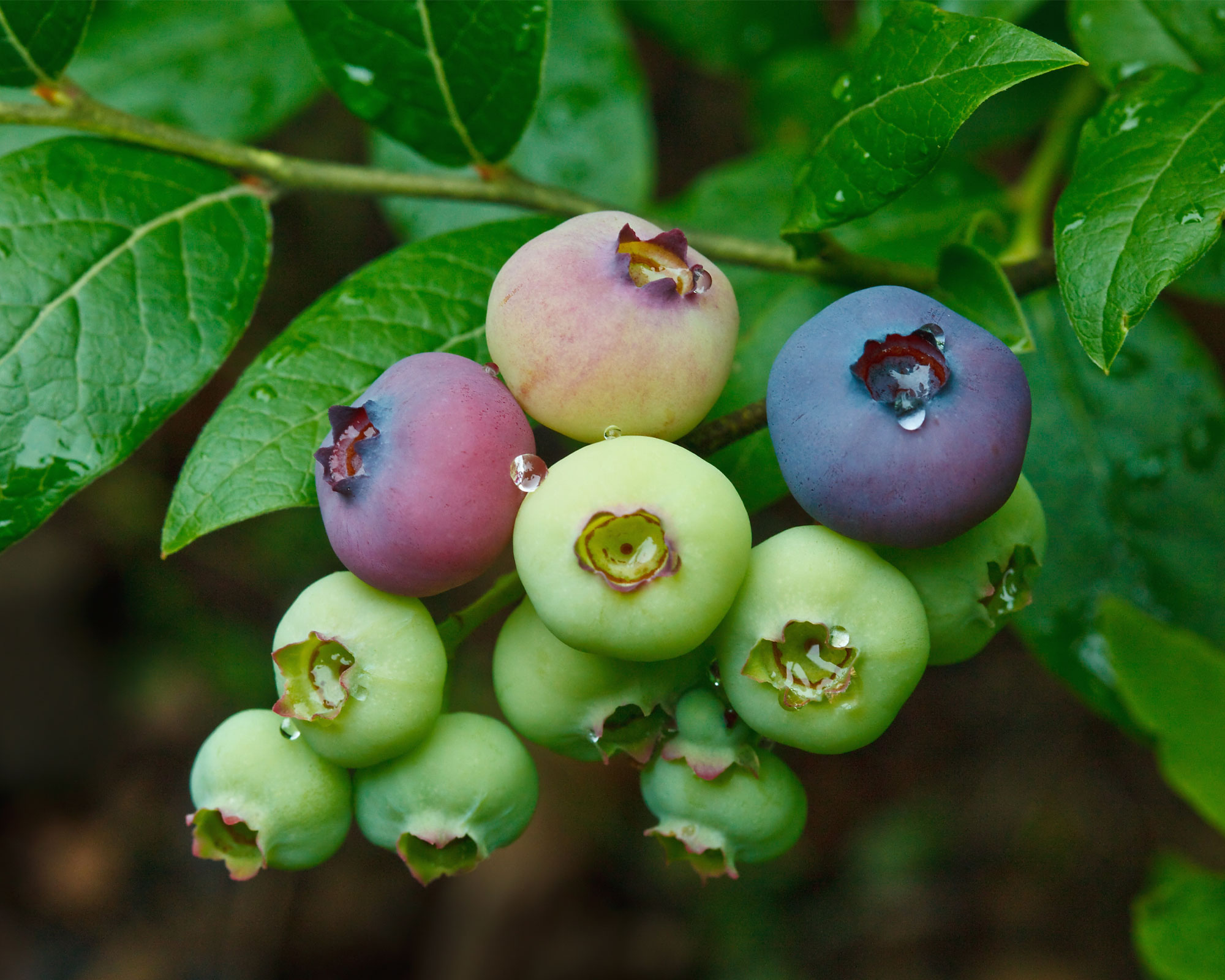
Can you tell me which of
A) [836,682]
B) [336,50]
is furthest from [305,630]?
[336,50]

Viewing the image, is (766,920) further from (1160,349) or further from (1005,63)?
(1005,63)

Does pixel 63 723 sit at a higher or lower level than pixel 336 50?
lower

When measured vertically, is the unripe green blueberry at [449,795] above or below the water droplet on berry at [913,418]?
below

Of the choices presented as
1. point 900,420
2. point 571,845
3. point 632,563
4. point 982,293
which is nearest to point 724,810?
point 632,563

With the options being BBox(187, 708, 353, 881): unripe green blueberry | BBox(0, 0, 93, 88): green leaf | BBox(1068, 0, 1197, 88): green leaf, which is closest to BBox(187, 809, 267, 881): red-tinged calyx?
BBox(187, 708, 353, 881): unripe green blueberry

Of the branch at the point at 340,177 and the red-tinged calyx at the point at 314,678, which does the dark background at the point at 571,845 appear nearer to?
the branch at the point at 340,177

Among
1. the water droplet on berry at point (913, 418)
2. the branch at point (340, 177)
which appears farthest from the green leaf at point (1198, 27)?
the water droplet on berry at point (913, 418)

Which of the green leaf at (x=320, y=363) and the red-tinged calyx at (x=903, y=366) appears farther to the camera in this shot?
the green leaf at (x=320, y=363)
